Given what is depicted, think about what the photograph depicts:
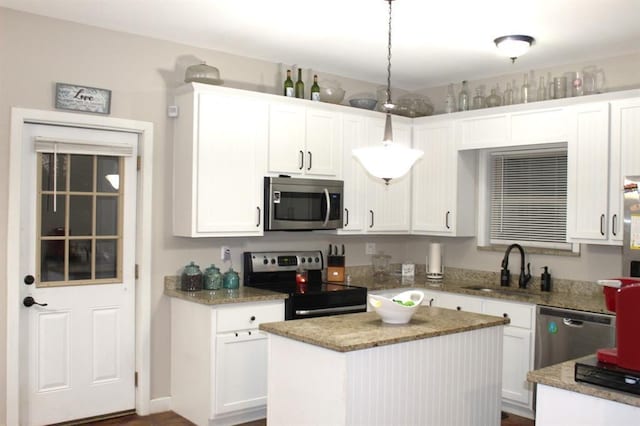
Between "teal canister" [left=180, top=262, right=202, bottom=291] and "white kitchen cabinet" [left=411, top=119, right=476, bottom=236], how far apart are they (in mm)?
2121

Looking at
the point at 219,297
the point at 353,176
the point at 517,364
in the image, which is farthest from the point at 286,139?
the point at 517,364

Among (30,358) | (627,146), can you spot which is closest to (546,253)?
(627,146)

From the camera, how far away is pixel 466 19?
3.89 meters

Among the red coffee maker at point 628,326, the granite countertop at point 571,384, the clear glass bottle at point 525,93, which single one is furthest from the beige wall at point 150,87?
the red coffee maker at point 628,326

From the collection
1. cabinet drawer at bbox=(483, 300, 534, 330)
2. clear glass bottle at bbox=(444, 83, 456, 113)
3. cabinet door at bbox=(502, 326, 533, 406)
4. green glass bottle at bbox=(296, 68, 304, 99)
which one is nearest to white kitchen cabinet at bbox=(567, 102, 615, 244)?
cabinet drawer at bbox=(483, 300, 534, 330)

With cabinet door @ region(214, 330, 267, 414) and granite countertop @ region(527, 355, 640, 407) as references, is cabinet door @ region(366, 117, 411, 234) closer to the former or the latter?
cabinet door @ region(214, 330, 267, 414)

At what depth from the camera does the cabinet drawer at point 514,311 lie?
4.48 meters

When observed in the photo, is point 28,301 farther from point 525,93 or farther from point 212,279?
point 525,93

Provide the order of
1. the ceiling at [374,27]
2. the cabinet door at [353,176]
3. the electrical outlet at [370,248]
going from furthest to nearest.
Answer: the electrical outlet at [370,248]
the cabinet door at [353,176]
the ceiling at [374,27]

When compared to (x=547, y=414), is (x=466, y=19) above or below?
above

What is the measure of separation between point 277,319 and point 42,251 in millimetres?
1644

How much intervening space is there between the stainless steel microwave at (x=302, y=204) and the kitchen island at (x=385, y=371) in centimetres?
141

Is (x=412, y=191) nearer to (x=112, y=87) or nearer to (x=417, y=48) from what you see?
(x=417, y=48)

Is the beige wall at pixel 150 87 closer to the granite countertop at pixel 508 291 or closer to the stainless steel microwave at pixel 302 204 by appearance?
the granite countertop at pixel 508 291
